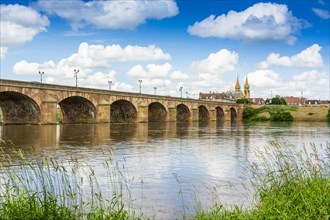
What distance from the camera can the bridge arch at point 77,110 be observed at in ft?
234

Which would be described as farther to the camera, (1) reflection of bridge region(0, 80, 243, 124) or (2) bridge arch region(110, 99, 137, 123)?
(2) bridge arch region(110, 99, 137, 123)

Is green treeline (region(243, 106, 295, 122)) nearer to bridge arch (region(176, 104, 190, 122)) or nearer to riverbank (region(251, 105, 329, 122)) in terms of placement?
riverbank (region(251, 105, 329, 122))

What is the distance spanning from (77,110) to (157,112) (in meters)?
24.9

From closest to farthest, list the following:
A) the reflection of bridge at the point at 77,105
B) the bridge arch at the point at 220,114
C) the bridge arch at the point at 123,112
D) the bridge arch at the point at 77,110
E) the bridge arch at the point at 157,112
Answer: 1. the reflection of bridge at the point at 77,105
2. the bridge arch at the point at 77,110
3. the bridge arch at the point at 123,112
4. the bridge arch at the point at 157,112
5. the bridge arch at the point at 220,114

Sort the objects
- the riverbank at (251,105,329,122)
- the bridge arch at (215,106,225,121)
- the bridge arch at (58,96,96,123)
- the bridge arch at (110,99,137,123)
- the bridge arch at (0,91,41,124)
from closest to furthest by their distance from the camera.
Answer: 1. the bridge arch at (0,91,41,124)
2. the bridge arch at (58,96,96,123)
3. the bridge arch at (110,99,137,123)
4. the riverbank at (251,105,329,122)
5. the bridge arch at (215,106,225,121)

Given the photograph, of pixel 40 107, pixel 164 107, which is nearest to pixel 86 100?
pixel 40 107

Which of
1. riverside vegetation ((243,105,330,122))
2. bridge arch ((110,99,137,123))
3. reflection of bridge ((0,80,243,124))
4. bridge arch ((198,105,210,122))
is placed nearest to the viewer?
reflection of bridge ((0,80,243,124))

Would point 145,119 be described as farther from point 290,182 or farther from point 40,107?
point 290,182

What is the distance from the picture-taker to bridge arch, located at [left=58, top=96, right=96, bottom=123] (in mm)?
71438

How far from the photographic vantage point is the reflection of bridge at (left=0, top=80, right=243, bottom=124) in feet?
194

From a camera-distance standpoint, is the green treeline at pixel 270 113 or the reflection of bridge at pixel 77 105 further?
the green treeline at pixel 270 113

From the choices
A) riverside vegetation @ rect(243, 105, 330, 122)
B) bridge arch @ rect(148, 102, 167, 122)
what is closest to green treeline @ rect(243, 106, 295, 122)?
riverside vegetation @ rect(243, 105, 330, 122)

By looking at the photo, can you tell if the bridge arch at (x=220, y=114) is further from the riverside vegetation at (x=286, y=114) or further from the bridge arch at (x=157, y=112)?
the bridge arch at (x=157, y=112)

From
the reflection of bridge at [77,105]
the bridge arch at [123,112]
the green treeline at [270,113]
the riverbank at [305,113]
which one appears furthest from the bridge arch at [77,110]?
the riverbank at [305,113]
